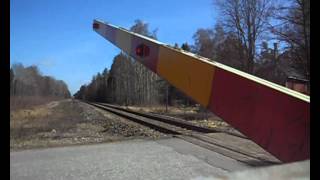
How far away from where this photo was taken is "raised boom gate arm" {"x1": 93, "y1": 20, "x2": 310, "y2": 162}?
416cm

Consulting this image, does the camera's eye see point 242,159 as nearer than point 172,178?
No

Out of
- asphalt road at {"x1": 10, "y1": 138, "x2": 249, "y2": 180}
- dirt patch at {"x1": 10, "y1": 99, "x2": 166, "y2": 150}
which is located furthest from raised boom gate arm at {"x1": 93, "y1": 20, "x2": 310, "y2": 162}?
dirt patch at {"x1": 10, "y1": 99, "x2": 166, "y2": 150}

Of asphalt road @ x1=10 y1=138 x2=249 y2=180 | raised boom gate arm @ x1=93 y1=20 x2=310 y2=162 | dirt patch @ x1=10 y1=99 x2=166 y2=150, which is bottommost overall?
dirt patch @ x1=10 y1=99 x2=166 y2=150

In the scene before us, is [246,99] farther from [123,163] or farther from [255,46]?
[255,46]

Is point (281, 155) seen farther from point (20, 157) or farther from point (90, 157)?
point (20, 157)

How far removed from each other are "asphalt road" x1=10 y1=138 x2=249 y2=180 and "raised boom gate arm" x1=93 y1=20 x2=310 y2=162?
1767 millimetres

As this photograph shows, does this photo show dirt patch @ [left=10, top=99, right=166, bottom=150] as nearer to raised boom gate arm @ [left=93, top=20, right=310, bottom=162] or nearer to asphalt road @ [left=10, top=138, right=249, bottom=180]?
asphalt road @ [left=10, top=138, right=249, bottom=180]

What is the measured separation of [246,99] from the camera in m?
4.57

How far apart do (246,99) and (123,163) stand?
515 cm

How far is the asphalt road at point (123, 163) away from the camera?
26.6 feet

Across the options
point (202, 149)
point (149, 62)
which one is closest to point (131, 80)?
point (202, 149)

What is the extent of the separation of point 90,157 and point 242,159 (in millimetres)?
3375

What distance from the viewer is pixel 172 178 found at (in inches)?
303

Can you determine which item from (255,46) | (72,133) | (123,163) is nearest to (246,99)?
(123,163)
